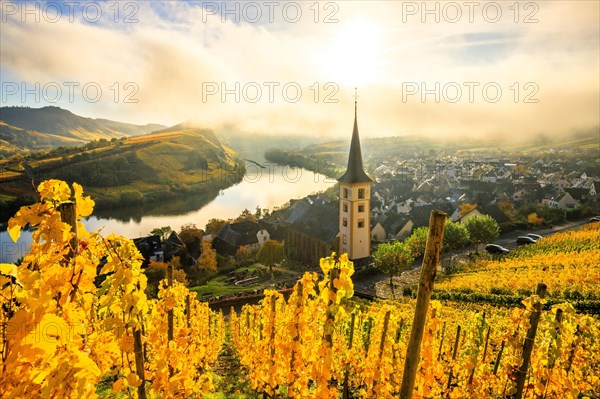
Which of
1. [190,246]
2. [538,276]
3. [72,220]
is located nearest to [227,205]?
[190,246]

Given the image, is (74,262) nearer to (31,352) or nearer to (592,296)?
(31,352)

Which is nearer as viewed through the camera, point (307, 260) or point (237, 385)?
point (237, 385)

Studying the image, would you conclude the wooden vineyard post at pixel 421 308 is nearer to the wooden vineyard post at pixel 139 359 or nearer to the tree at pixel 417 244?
the wooden vineyard post at pixel 139 359

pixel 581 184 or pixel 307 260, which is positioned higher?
pixel 581 184

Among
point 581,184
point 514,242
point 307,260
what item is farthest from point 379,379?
point 581,184

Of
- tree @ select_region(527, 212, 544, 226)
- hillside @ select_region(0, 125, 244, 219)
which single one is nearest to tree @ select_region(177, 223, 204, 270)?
tree @ select_region(527, 212, 544, 226)

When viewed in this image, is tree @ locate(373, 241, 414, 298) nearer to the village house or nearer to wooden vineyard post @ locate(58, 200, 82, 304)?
the village house
